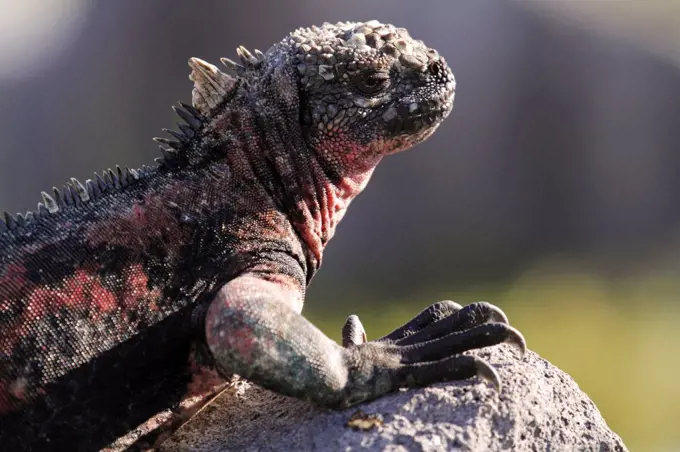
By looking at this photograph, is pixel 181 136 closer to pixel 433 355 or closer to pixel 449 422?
pixel 433 355

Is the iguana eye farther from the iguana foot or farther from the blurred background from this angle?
the blurred background

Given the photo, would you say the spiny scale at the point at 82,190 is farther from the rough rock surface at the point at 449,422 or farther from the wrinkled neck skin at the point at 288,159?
the rough rock surface at the point at 449,422

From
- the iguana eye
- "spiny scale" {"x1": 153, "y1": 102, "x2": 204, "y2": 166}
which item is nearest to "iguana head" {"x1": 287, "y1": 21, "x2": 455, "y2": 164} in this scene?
the iguana eye

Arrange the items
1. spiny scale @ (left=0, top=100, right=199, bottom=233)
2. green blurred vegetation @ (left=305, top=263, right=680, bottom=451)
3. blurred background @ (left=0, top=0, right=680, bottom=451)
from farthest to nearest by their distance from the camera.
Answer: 1. blurred background @ (left=0, top=0, right=680, bottom=451)
2. green blurred vegetation @ (left=305, top=263, right=680, bottom=451)
3. spiny scale @ (left=0, top=100, right=199, bottom=233)

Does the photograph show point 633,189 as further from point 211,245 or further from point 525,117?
point 211,245

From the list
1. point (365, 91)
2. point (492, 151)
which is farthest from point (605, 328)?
point (365, 91)
